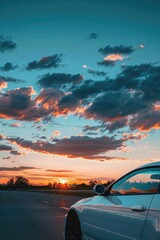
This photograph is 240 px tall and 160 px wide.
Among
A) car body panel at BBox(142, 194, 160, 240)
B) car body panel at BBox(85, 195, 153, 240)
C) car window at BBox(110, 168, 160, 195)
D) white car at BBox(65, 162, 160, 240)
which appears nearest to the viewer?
car body panel at BBox(142, 194, 160, 240)

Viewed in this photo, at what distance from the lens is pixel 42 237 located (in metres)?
9.02

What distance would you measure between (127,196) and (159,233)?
1109 mm

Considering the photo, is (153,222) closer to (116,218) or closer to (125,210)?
(125,210)

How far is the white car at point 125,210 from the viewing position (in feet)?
13.9

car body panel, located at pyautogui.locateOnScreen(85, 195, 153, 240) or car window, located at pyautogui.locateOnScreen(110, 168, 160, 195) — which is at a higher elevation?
car window, located at pyautogui.locateOnScreen(110, 168, 160, 195)

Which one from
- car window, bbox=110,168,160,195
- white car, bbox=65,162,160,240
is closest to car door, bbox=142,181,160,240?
white car, bbox=65,162,160,240

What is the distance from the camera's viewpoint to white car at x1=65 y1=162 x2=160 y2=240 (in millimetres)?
4246

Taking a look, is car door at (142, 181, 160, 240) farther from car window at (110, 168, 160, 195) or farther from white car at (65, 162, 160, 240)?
car window at (110, 168, 160, 195)

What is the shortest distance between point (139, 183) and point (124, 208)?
0.41 meters

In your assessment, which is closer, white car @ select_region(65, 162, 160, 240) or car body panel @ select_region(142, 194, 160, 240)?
car body panel @ select_region(142, 194, 160, 240)

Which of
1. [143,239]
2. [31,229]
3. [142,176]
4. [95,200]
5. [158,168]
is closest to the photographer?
[143,239]

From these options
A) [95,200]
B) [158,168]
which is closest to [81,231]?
[95,200]

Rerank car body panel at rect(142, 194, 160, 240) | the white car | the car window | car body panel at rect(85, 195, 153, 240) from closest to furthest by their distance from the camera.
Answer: car body panel at rect(142, 194, 160, 240) < the white car < car body panel at rect(85, 195, 153, 240) < the car window

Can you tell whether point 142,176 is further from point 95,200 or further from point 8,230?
point 8,230
